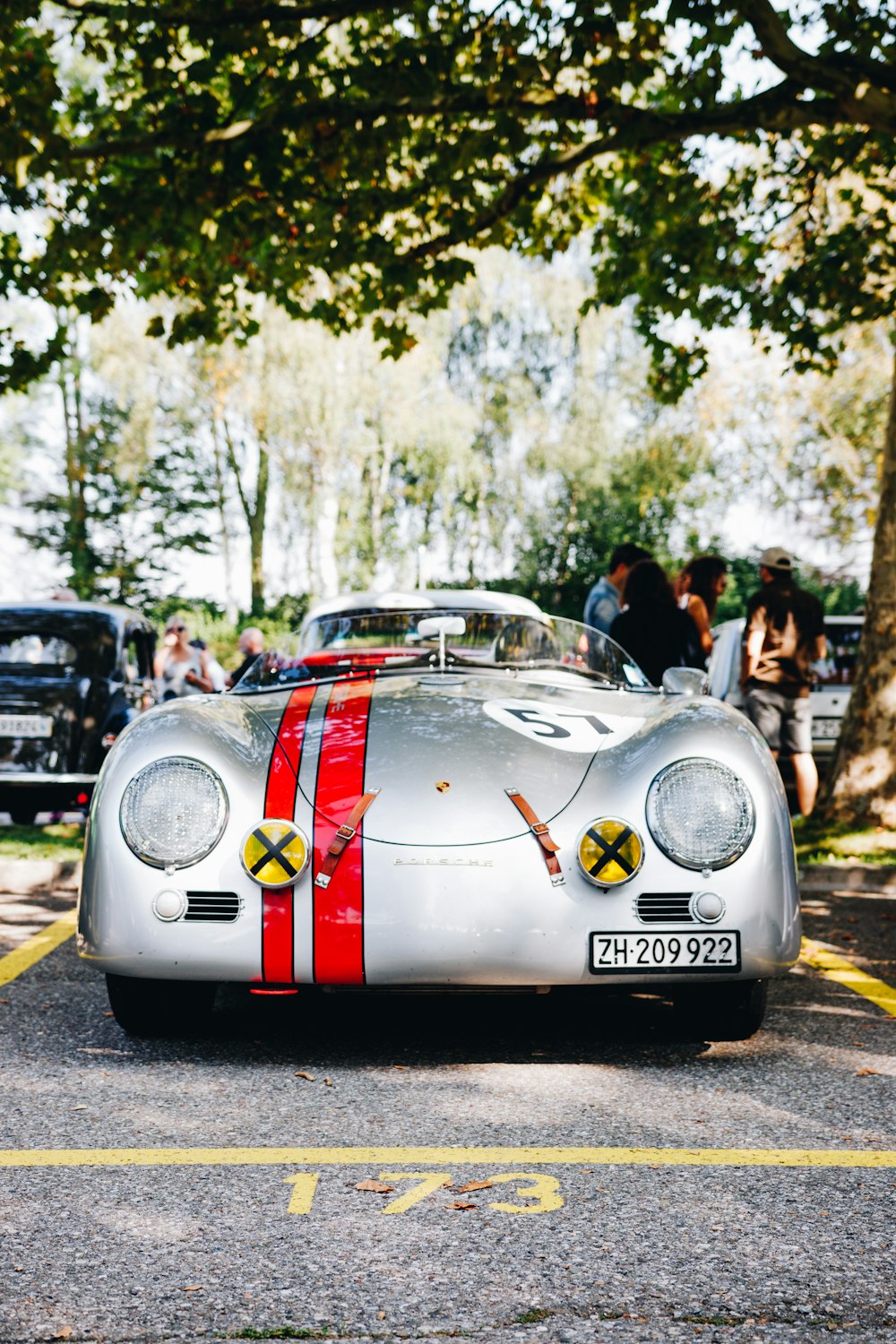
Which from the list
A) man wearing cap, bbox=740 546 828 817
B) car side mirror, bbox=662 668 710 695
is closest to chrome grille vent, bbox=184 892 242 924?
car side mirror, bbox=662 668 710 695

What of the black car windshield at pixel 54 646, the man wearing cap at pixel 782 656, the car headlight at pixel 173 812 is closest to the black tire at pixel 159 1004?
the car headlight at pixel 173 812

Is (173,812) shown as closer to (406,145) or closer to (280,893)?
(280,893)

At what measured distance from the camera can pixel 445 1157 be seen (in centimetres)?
336

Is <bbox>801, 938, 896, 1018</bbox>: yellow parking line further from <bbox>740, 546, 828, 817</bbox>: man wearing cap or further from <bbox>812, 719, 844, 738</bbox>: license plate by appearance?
<bbox>812, 719, 844, 738</bbox>: license plate

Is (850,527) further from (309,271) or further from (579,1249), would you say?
(579,1249)

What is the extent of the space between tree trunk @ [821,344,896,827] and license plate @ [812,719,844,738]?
8.95ft

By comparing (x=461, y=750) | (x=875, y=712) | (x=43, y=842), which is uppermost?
(x=461, y=750)

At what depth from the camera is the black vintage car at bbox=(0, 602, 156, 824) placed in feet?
36.1

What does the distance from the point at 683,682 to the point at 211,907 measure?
6.43 feet

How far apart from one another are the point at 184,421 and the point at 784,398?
1447 cm

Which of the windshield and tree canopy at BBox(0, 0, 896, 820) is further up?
tree canopy at BBox(0, 0, 896, 820)

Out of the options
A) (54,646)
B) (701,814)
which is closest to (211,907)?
(701,814)

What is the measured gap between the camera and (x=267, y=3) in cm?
933

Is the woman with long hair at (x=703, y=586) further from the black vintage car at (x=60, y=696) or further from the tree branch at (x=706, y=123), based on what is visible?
the black vintage car at (x=60, y=696)
